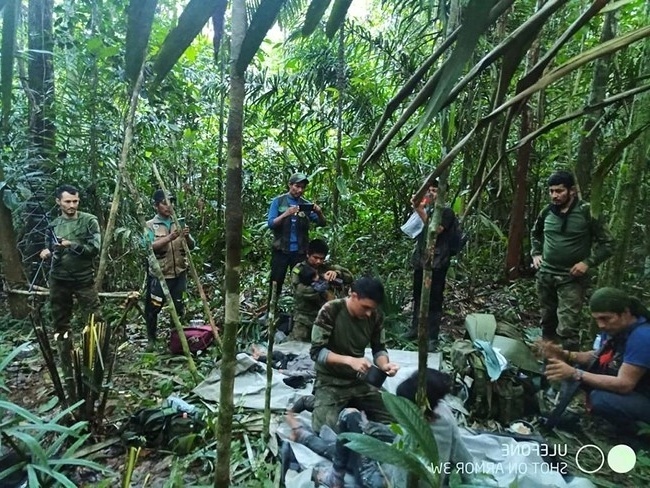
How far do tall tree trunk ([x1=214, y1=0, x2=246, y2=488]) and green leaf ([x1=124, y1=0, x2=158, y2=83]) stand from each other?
67cm

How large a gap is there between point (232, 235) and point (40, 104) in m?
4.30

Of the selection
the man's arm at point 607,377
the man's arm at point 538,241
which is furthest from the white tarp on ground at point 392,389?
the man's arm at point 538,241

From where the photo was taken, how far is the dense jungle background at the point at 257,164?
3154mm

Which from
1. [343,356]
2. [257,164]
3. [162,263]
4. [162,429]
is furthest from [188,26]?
[257,164]

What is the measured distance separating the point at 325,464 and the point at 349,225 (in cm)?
407

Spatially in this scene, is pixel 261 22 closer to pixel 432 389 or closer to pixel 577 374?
pixel 432 389

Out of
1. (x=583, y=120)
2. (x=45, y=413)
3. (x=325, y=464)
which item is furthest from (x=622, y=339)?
(x=45, y=413)

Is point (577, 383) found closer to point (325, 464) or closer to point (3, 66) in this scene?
point (325, 464)

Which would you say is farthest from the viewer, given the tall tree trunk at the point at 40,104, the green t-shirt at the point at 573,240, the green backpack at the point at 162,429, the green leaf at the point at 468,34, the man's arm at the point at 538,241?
the tall tree trunk at the point at 40,104

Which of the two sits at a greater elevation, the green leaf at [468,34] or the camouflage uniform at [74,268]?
the green leaf at [468,34]

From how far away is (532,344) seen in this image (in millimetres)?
3824

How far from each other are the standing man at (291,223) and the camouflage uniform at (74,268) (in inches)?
60.8

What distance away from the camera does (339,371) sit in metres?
2.76

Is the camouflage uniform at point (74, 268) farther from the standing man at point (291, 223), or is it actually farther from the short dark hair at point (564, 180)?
the short dark hair at point (564, 180)
